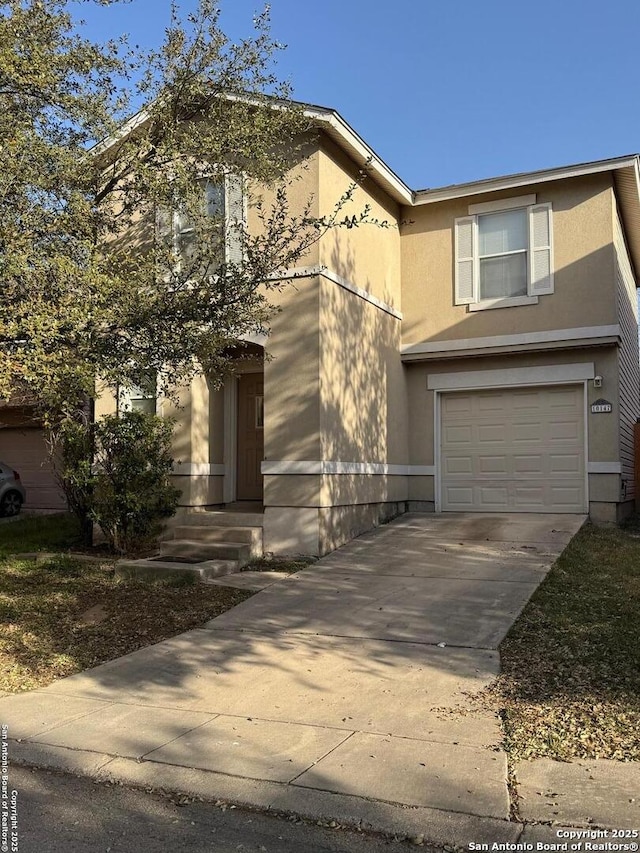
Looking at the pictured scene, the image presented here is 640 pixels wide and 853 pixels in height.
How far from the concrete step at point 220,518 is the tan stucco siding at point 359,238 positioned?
3738mm

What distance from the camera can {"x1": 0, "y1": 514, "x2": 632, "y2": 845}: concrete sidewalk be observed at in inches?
155

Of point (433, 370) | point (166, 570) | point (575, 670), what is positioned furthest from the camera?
point (433, 370)

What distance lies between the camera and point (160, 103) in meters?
8.03

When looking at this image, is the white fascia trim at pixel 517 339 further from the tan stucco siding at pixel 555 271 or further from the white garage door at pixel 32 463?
the white garage door at pixel 32 463

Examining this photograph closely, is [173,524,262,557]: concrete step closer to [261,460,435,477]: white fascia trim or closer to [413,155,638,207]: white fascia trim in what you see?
[261,460,435,477]: white fascia trim

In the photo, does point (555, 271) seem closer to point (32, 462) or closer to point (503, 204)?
point (503, 204)

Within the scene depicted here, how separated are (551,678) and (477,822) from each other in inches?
84.9

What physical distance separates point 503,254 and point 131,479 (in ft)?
23.8

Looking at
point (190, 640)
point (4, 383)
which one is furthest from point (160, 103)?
point (190, 640)

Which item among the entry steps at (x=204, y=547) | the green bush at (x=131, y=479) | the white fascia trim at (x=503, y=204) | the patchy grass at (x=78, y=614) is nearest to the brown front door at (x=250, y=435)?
the entry steps at (x=204, y=547)

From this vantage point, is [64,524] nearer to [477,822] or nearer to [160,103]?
[160,103]

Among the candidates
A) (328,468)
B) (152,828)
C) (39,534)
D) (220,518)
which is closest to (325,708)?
(152,828)

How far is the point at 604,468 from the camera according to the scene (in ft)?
39.2

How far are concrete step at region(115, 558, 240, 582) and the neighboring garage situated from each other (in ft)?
25.9
